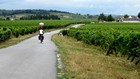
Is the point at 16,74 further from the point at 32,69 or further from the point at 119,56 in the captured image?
the point at 119,56

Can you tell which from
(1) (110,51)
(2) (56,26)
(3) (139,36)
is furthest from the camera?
(2) (56,26)

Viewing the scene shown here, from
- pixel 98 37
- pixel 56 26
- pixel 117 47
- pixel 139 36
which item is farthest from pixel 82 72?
pixel 56 26

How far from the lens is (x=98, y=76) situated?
43.0ft

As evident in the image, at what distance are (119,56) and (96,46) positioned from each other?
9.97 metres


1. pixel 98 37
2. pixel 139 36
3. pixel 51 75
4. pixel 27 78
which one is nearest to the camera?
pixel 27 78

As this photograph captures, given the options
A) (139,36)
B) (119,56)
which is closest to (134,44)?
(139,36)

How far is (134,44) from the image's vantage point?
62.8 ft

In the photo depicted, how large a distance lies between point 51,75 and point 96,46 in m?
22.4

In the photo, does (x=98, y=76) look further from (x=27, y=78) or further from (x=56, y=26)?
(x=56, y=26)

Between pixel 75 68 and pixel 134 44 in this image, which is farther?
pixel 134 44

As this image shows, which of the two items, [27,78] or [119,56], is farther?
[119,56]

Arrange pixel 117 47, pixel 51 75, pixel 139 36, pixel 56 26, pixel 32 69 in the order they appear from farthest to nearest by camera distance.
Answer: pixel 56 26
pixel 117 47
pixel 139 36
pixel 32 69
pixel 51 75

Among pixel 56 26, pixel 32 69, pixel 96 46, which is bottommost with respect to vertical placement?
pixel 56 26

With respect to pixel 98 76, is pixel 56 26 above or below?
below
